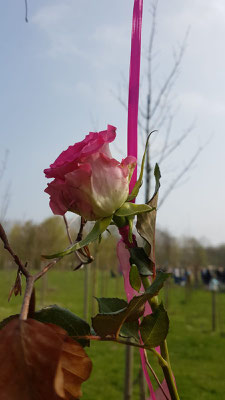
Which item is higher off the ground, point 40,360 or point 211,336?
point 40,360

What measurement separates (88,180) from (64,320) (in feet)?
0.35

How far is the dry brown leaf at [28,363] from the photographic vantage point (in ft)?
0.71

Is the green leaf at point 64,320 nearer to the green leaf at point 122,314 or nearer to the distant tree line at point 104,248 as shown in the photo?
the green leaf at point 122,314

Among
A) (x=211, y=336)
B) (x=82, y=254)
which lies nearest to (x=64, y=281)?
(x=211, y=336)

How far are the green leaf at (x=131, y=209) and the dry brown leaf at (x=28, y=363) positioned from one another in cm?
13

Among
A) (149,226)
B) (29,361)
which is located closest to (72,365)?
(29,361)

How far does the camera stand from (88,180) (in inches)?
12.3

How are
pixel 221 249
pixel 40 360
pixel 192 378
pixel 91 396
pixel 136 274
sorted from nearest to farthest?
pixel 40 360 → pixel 136 274 → pixel 91 396 → pixel 192 378 → pixel 221 249

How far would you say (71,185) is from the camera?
0.31 metres

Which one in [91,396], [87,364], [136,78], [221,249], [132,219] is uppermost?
[221,249]

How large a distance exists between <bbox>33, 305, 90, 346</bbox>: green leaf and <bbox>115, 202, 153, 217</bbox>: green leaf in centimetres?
9

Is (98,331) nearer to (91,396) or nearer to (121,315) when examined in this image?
(121,315)

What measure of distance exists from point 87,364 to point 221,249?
29634mm

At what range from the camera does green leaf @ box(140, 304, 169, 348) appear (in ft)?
1.06
